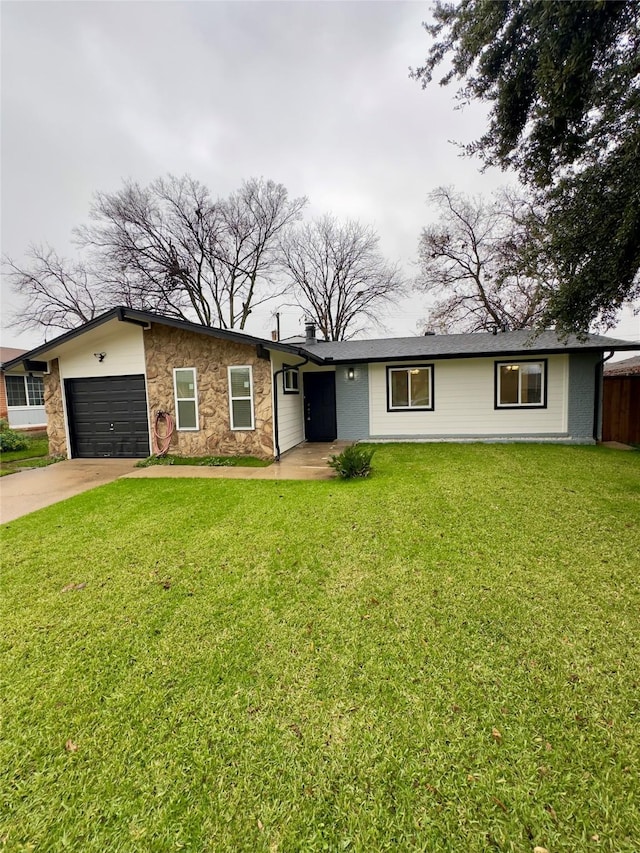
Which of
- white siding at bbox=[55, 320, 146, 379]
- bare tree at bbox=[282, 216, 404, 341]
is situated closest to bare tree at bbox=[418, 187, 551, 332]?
bare tree at bbox=[282, 216, 404, 341]

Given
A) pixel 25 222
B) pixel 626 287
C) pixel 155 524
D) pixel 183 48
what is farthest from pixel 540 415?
pixel 25 222

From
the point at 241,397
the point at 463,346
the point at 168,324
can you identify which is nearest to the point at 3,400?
the point at 168,324

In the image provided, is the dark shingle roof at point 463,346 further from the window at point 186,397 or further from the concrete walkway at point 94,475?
the window at point 186,397

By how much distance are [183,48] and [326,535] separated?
11.1m

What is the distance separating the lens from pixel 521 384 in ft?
32.5

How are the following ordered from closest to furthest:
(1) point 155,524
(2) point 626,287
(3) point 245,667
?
(3) point 245,667, (1) point 155,524, (2) point 626,287

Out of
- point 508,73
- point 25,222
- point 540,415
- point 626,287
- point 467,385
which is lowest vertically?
point 540,415

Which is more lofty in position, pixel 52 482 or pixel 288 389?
pixel 288 389

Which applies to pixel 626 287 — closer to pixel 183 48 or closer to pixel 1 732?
pixel 1 732

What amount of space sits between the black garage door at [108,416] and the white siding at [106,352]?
0.64 ft

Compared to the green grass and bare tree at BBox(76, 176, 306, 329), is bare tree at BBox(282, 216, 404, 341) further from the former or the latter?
the green grass

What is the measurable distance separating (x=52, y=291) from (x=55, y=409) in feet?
41.2

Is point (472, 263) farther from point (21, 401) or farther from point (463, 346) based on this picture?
point (21, 401)

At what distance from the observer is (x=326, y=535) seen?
13.8ft
